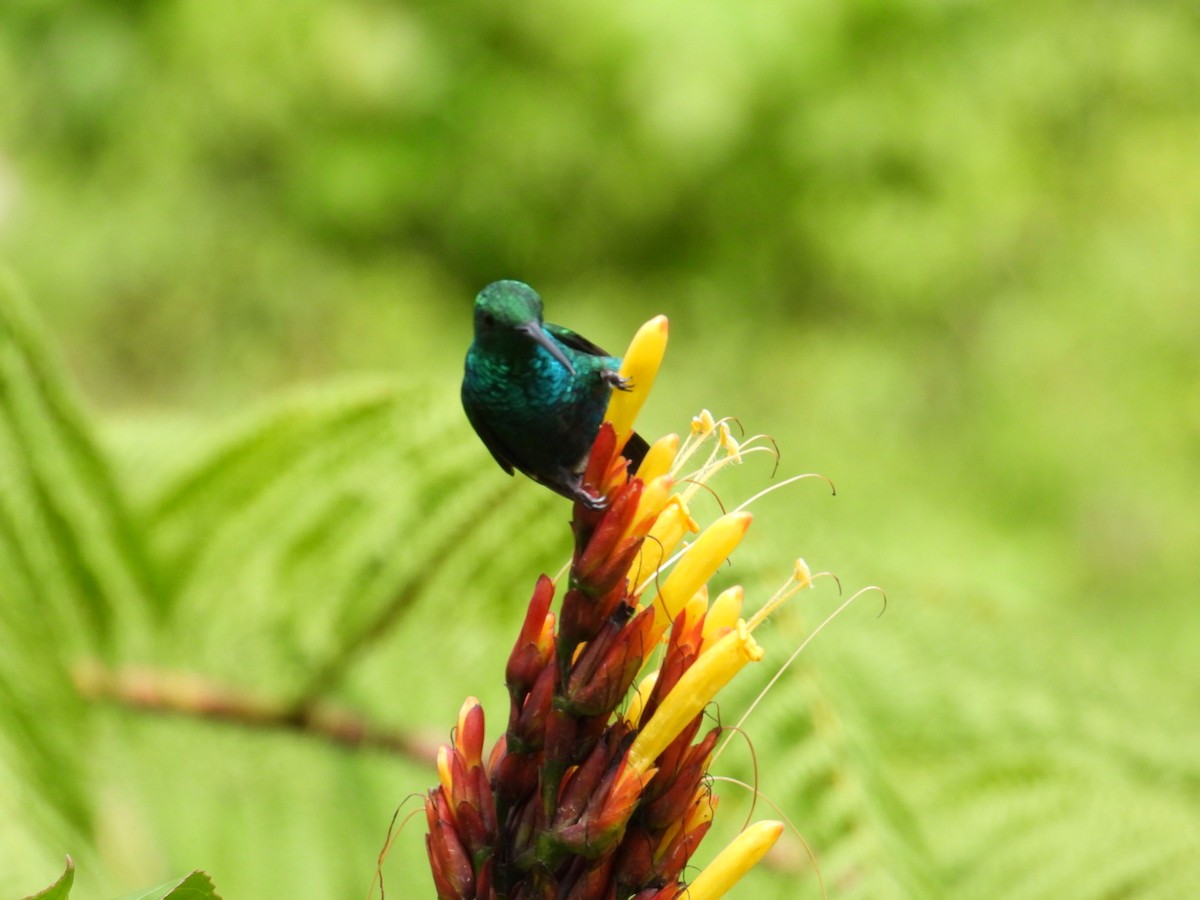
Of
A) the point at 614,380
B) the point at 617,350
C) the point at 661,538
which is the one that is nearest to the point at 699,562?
the point at 661,538

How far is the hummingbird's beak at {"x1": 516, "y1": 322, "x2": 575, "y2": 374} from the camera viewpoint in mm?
728

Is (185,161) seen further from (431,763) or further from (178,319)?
(431,763)

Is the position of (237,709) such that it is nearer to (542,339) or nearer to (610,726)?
(610,726)

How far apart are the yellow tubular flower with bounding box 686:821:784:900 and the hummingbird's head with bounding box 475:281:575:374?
313mm

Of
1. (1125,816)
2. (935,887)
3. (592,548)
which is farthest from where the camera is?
(1125,816)

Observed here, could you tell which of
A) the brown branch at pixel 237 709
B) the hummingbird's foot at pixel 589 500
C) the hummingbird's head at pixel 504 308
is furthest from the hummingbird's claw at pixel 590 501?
the brown branch at pixel 237 709

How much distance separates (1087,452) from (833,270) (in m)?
1.19

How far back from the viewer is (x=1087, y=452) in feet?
16.0

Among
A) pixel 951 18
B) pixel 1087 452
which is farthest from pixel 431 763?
pixel 951 18

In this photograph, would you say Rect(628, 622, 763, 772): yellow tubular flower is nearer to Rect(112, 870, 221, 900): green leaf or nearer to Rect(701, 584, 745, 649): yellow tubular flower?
Rect(701, 584, 745, 649): yellow tubular flower

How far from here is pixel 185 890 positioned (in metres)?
0.77

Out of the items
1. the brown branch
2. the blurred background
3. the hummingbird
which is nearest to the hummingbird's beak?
the hummingbird

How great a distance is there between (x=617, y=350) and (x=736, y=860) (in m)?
3.25

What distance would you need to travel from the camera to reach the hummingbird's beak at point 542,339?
728 millimetres
